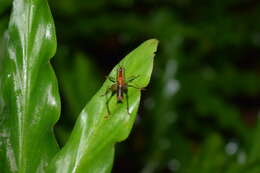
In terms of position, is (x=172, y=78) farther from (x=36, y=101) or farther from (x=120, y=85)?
(x=36, y=101)

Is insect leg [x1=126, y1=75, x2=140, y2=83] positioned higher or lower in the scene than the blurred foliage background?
higher

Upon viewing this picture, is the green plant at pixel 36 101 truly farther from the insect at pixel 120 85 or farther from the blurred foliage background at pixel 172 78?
the blurred foliage background at pixel 172 78

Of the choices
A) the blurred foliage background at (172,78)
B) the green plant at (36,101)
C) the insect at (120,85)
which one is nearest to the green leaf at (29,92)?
the green plant at (36,101)

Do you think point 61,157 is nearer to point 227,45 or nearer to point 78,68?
point 78,68

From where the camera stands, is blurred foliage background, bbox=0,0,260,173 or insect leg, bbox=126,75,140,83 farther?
blurred foliage background, bbox=0,0,260,173

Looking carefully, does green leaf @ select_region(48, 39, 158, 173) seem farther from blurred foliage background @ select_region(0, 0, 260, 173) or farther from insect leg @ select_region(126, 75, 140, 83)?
blurred foliage background @ select_region(0, 0, 260, 173)

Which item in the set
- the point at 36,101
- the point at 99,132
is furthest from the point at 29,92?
the point at 99,132

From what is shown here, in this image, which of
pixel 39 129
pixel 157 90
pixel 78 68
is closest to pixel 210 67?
pixel 157 90

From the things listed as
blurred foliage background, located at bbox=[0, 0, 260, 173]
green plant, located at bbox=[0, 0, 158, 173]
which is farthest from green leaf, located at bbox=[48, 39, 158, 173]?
blurred foliage background, located at bbox=[0, 0, 260, 173]
